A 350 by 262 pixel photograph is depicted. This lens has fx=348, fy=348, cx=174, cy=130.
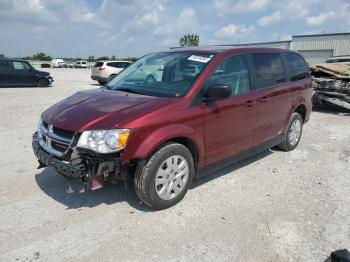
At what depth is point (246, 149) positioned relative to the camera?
512 cm

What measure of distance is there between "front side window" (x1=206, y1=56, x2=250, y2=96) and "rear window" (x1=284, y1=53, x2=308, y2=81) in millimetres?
1505

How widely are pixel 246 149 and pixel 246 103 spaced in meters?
0.71

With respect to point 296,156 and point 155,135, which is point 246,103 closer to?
point 155,135

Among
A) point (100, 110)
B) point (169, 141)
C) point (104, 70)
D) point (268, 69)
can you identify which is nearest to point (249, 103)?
point (268, 69)

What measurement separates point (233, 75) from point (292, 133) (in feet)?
7.71

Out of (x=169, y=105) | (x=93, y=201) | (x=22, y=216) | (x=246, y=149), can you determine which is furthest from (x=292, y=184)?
(x=22, y=216)

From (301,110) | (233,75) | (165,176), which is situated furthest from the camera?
(301,110)

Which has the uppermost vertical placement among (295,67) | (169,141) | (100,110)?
(295,67)

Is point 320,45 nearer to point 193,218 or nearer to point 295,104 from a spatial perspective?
point 295,104

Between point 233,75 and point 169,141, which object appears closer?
point 169,141

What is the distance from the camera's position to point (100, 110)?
3865 mm

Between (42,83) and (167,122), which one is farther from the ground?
(167,122)

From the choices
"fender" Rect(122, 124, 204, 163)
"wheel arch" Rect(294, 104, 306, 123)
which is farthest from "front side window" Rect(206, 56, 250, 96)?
"wheel arch" Rect(294, 104, 306, 123)

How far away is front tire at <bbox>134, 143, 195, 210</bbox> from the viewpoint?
3754 millimetres
